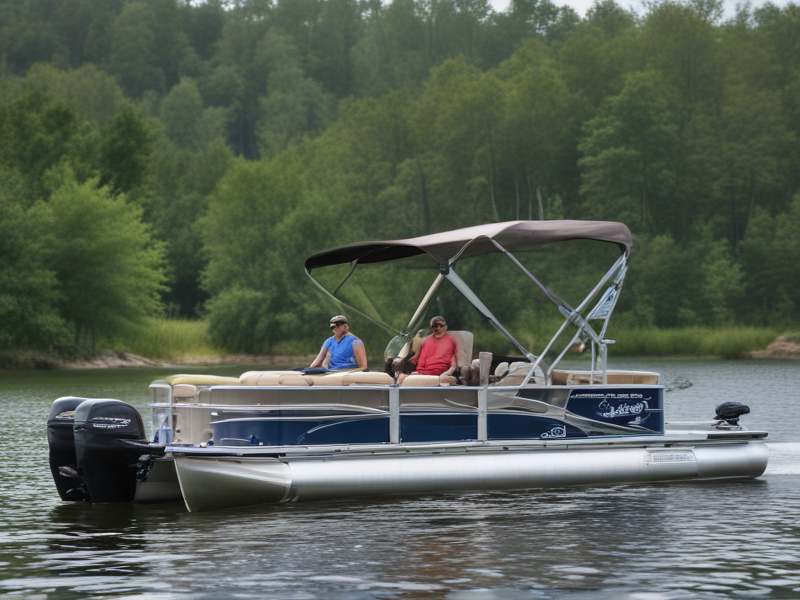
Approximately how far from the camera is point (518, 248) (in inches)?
524

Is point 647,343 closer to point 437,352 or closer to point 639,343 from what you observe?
point 639,343

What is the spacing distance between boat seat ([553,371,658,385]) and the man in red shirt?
146cm

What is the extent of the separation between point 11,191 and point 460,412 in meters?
43.3

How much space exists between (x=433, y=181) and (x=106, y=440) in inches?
2267

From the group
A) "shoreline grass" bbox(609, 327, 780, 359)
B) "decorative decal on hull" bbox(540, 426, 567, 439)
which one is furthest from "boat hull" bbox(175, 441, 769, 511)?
"shoreline grass" bbox(609, 327, 780, 359)

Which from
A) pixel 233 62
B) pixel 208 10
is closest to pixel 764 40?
pixel 233 62

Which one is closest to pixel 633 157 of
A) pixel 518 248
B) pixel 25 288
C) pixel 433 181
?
pixel 433 181

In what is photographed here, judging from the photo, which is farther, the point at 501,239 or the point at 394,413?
the point at 501,239

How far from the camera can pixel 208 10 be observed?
381ft

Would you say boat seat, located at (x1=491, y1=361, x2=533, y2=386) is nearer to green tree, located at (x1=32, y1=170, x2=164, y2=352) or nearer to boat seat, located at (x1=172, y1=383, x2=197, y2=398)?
boat seat, located at (x1=172, y1=383, x2=197, y2=398)

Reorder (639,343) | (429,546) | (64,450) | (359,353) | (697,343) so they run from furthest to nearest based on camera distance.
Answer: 1. (639,343)
2. (697,343)
3. (359,353)
4. (64,450)
5. (429,546)

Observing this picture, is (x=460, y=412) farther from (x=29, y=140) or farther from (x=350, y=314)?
(x=29, y=140)

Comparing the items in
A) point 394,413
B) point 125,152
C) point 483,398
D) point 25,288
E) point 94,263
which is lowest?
point 394,413

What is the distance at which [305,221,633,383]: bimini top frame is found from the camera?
1316 cm
